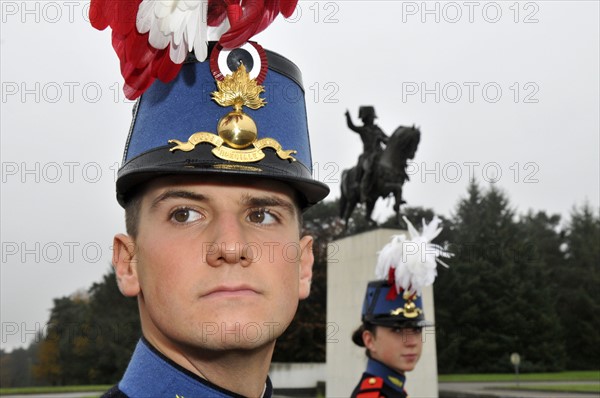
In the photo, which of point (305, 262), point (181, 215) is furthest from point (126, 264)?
point (305, 262)

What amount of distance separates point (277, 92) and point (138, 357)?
2.82 feet

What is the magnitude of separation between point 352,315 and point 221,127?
11.3 meters

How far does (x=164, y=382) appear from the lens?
5.66 feet

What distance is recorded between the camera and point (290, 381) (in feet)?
77.7

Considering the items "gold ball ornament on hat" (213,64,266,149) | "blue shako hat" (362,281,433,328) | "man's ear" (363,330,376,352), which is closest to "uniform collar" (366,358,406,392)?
"man's ear" (363,330,376,352)

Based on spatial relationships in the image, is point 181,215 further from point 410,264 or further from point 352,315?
point 352,315

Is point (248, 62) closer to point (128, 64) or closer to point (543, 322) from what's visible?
point (128, 64)

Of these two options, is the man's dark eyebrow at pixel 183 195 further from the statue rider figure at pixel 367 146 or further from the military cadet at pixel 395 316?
the statue rider figure at pixel 367 146

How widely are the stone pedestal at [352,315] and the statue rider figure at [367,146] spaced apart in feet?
3.50

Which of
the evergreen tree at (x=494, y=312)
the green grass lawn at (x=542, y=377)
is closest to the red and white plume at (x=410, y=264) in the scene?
the green grass lawn at (x=542, y=377)

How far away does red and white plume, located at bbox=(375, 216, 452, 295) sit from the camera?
Answer: 5863mm

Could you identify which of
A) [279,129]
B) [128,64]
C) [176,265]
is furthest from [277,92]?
[176,265]

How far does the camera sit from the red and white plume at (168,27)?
5.44ft

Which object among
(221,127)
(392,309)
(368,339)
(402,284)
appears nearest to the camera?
(221,127)
